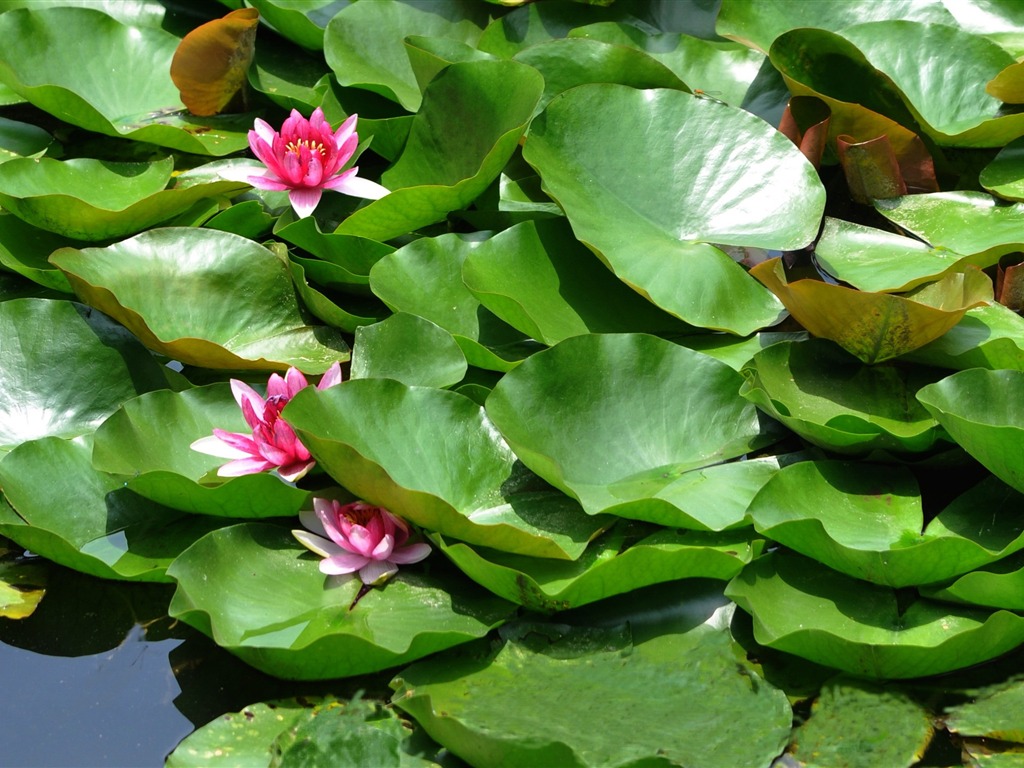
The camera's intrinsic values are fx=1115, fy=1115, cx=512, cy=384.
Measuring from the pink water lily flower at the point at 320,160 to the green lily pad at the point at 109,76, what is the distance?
28cm

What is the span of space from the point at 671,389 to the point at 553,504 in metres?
0.27

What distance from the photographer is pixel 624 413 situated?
5.55 feet

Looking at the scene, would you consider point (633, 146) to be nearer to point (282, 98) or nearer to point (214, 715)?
point (282, 98)

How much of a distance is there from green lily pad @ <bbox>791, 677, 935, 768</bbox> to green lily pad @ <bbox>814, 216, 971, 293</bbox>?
703mm

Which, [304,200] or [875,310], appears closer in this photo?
[875,310]

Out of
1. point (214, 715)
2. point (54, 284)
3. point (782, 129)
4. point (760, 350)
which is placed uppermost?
point (782, 129)

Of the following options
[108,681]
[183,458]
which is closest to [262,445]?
[183,458]

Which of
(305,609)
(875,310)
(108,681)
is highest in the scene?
(875,310)

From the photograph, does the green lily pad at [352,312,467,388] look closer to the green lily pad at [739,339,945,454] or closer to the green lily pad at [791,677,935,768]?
the green lily pad at [739,339,945,454]

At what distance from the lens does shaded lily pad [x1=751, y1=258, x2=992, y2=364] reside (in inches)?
64.9

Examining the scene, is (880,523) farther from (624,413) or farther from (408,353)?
(408,353)

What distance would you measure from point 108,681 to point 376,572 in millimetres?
394

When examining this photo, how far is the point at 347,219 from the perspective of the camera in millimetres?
2062

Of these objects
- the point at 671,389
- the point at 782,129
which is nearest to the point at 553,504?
the point at 671,389
